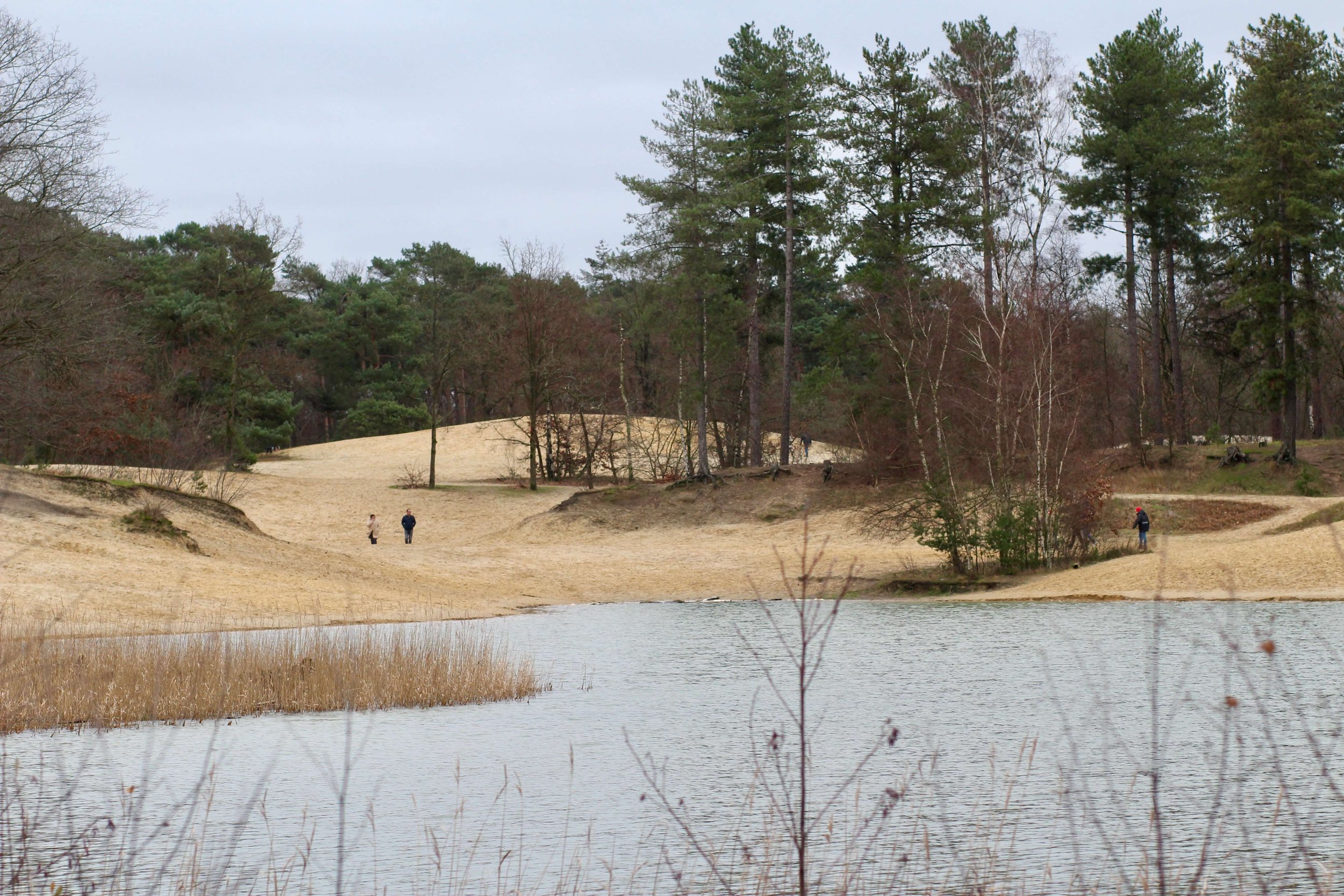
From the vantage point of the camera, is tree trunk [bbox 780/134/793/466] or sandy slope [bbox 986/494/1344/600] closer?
sandy slope [bbox 986/494/1344/600]

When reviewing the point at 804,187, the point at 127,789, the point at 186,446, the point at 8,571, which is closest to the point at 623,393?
the point at 804,187

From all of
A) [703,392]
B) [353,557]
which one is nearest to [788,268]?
[703,392]

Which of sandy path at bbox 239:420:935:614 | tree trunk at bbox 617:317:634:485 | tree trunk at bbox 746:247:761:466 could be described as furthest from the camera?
tree trunk at bbox 617:317:634:485

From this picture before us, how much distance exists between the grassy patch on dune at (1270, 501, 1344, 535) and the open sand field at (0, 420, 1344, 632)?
0.49 m

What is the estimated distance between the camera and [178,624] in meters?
23.1

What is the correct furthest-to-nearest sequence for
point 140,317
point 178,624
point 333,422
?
point 333,422, point 140,317, point 178,624

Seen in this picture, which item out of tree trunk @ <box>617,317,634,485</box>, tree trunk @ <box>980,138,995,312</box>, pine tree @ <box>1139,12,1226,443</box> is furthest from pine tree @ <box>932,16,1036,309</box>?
tree trunk @ <box>617,317,634,485</box>

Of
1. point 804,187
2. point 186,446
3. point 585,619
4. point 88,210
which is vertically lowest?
point 585,619

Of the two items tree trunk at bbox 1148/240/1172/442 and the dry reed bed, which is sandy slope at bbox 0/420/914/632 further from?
tree trunk at bbox 1148/240/1172/442

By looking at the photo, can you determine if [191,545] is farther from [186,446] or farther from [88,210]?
[186,446]

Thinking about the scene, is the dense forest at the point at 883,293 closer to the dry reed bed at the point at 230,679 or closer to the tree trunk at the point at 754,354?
the tree trunk at the point at 754,354

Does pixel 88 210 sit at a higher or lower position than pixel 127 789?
higher

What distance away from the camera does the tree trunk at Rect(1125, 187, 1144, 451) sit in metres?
47.7

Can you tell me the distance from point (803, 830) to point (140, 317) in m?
→ 67.1
